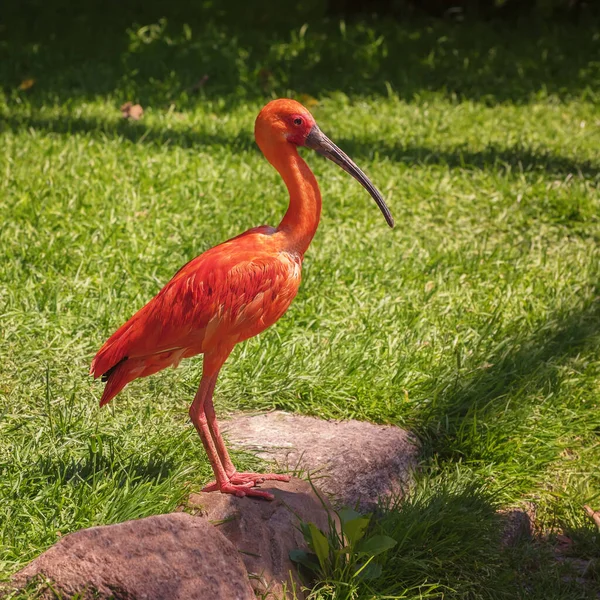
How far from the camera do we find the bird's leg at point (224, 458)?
124 inches

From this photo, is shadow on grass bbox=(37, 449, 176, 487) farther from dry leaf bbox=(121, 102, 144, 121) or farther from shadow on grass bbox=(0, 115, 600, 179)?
dry leaf bbox=(121, 102, 144, 121)

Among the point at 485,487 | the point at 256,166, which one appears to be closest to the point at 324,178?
the point at 256,166

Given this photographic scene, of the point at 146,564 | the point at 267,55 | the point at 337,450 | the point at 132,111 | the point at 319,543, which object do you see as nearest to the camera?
the point at 146,564

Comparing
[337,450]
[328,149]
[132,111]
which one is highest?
[328,149]

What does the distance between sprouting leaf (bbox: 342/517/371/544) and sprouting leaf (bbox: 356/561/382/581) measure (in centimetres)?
9

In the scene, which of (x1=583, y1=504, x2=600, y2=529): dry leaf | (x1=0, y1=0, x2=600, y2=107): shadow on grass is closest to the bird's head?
(x1=583, y1=504, x2=600, y2=529): dry leaf

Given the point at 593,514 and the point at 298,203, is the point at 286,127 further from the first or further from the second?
the point at 593,514

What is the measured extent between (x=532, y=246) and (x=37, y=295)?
114 inches

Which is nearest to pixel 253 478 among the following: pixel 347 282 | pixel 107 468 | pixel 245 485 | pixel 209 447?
pixel 245 485

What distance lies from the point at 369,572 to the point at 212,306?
1.00m

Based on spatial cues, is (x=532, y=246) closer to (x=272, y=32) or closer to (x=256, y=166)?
(x=256, y=166)

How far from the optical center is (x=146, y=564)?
8.39ft

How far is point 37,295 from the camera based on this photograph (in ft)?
14.4

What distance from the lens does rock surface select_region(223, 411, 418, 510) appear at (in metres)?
3.50
